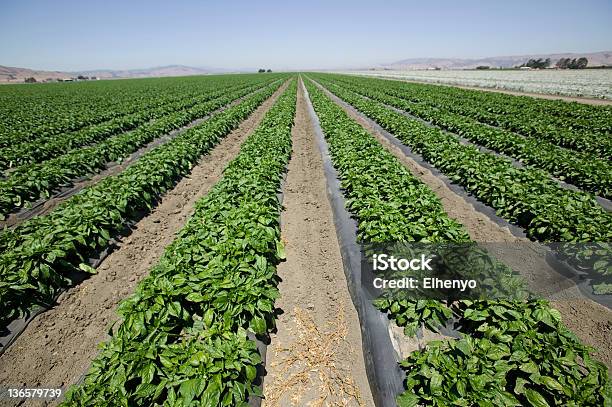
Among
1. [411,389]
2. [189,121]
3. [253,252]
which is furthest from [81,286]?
[189,121]

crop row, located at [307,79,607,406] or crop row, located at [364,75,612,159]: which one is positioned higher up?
crop row, located at [364,75,612,159]

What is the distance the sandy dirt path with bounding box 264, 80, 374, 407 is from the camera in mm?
3490

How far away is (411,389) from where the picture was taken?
9.53ft

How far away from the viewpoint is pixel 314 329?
4336mm

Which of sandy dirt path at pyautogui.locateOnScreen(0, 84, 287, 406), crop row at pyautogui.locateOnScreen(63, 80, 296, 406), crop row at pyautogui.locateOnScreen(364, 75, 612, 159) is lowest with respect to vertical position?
sandy dirt path at pyautogui.locateOnScreen(0, 84, 287, 406)

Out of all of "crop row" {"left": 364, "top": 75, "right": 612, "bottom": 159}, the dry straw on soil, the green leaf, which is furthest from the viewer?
"crop row" {"left": 364, "top": 75, "right": 612, "bottom": 159}

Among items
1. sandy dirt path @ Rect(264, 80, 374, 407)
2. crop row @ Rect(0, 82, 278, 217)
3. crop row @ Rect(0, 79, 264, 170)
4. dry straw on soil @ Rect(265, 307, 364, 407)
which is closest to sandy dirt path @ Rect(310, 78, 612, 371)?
sandy dirt path @ Rect(264, 80, 374, 407)

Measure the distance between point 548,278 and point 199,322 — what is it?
5484 millimetres

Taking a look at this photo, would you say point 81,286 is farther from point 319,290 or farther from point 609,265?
point 609,265

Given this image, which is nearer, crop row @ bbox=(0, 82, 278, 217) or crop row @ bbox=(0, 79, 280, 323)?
crop row @ bbox=(0, 79, 280, 323)

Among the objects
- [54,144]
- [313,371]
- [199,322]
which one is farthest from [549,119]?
[54,144]

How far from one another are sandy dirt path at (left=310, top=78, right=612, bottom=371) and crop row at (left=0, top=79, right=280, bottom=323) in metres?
7.61

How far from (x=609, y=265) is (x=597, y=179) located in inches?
182

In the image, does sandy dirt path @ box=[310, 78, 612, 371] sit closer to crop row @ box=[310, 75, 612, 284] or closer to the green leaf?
crop row @ box=[310, 75, 612, 284]
